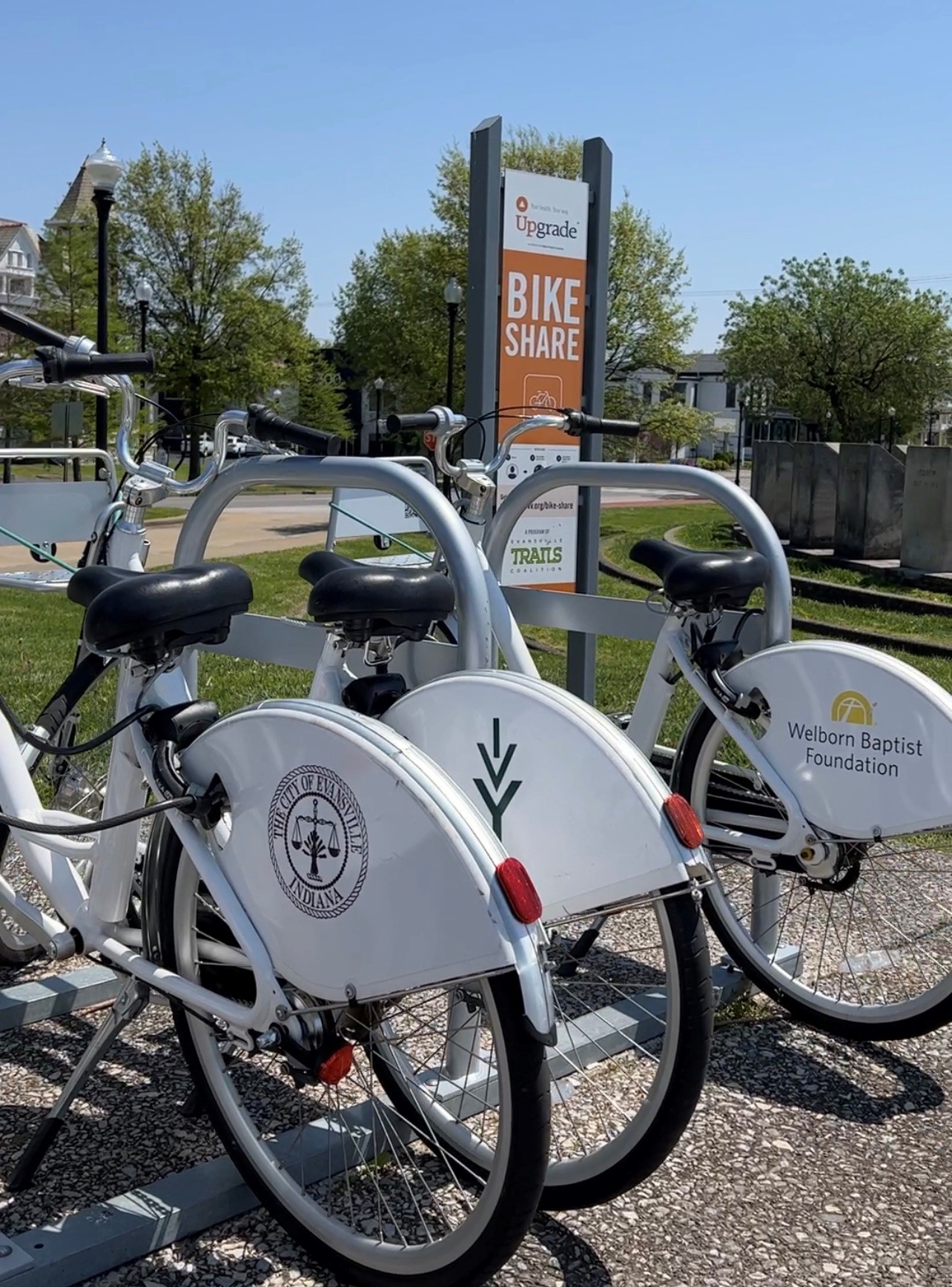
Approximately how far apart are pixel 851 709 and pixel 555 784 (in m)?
1.03

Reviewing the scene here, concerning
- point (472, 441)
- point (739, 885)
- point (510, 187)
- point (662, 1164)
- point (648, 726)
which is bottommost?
point (662, 1164)

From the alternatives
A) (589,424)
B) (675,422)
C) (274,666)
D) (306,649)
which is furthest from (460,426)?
(675,422)

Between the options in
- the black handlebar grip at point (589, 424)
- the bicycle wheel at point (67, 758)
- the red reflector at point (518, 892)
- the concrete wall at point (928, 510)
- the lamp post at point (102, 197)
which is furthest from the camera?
the lamp post at point (102, 197)

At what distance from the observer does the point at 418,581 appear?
2670mm

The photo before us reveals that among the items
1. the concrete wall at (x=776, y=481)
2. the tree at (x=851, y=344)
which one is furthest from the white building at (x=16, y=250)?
the concrete wall at (x=776, y=481)

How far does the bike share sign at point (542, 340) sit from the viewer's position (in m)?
5.55

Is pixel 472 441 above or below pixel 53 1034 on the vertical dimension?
above

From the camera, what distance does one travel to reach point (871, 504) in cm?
1658

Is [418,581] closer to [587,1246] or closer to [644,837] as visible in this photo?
[644,837]

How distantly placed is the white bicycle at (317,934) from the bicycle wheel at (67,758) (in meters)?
0.46

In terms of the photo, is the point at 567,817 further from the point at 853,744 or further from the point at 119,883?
the point at 853,744

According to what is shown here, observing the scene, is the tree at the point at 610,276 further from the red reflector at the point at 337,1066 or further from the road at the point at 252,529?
the red reflector at the point at 337,1066

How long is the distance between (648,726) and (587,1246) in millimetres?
1392

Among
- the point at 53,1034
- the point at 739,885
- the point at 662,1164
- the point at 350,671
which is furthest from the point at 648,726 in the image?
the point at 53,1034
